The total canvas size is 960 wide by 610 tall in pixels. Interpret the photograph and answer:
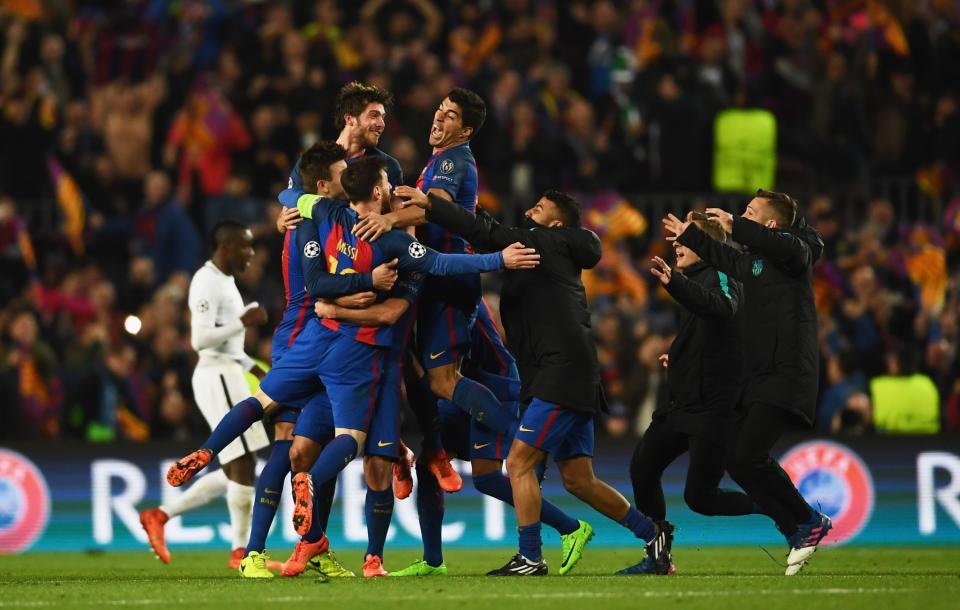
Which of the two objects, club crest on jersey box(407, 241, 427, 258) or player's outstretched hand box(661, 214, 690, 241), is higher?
player's outstretched hand box(661, 214, 690, 241)

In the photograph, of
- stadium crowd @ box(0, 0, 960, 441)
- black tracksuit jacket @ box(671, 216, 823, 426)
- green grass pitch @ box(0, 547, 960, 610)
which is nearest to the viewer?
green grass pitch @ box(0, 547, 960, 610)

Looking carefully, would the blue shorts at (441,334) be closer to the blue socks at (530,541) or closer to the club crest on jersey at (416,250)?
the club crest on jersey at (416,250)

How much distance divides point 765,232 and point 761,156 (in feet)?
22.5

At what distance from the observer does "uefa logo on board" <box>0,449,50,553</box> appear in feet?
45.6

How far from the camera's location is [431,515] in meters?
10.4

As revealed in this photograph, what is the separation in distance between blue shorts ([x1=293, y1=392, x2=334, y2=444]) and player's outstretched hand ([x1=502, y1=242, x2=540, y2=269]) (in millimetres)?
1369

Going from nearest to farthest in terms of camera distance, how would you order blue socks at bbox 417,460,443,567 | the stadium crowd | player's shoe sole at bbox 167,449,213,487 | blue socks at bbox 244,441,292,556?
player's shoe sole at bbox 167,449,213,487, blue socks at bbox 244,441,292,556, blue socks at bbox 417,460,443,567, the stadium crowd

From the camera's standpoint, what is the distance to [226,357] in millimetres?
11961

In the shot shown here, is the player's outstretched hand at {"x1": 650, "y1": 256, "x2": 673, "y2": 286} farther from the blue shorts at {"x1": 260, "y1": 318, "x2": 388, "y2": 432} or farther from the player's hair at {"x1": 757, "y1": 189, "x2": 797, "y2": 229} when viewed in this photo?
the blue shorts at {"x1": 260, "y1": 318, "x2": 388, "y2": 432}

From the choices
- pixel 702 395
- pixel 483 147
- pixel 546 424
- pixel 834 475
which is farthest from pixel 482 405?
pixel 483 147

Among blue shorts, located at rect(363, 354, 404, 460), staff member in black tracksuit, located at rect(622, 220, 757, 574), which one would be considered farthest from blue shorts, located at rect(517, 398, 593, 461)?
blue shorts, located at rect(363, 354, 404, 460)

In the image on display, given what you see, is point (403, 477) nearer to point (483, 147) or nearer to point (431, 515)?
point (431, 515)

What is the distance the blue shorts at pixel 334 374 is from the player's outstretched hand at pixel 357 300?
0.62 ft

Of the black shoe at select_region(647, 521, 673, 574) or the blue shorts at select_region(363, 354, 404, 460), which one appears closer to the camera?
the blue shorts at select_region(363, 354, 404, 460)
